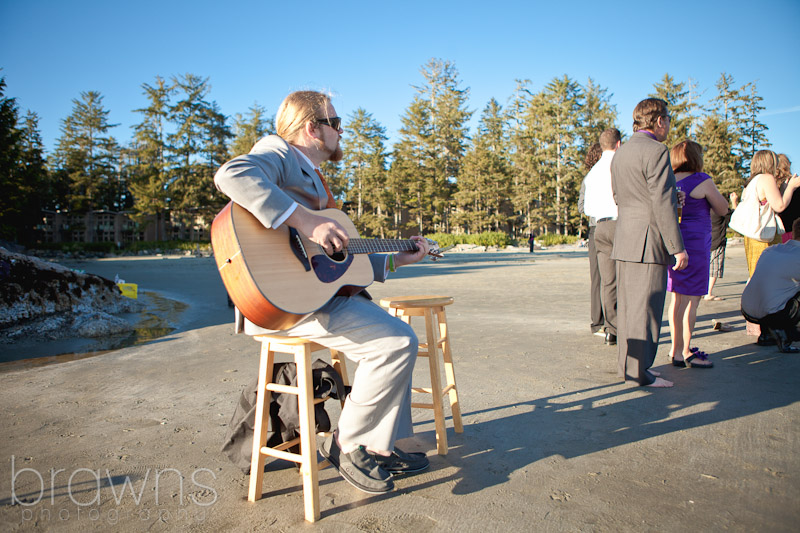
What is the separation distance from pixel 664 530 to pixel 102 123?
73.2m

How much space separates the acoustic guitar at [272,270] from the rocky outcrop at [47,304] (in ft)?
18.4

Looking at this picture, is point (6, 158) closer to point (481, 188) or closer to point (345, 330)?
point (345, 330)

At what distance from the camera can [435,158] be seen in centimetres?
5325

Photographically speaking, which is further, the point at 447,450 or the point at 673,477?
the point at 447,450

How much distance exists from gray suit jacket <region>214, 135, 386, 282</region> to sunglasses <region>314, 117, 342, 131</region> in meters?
0.26

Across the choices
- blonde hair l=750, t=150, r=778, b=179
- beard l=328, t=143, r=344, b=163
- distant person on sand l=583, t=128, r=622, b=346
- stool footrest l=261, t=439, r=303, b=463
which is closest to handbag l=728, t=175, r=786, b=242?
blonde hair l=750, t=150, r=778, b=179

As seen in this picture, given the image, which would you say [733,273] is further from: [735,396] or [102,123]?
[102,123]

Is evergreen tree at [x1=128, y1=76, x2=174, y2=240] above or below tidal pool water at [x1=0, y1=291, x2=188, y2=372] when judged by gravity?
above

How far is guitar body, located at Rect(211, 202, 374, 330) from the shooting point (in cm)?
225

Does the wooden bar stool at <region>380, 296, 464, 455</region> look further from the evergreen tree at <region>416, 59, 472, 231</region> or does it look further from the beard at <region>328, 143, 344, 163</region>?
the evergreen tree at <region>416, 59, 472, 231</region>

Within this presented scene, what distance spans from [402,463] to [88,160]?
66179 millimetres

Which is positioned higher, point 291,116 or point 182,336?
point 291,116

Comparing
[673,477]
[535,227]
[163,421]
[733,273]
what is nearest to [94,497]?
[163,421]

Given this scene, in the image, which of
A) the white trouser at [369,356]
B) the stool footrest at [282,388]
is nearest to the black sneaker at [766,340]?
the white trouser at [369,356]
